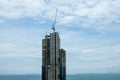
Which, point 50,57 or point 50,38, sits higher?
point 50,38

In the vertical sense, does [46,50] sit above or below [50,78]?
above

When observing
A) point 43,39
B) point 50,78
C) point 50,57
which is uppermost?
point 43,39

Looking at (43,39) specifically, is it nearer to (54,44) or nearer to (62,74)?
(54,44)

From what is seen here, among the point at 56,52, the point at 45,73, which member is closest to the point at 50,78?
the point at 45,73

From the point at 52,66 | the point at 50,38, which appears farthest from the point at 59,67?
the point at 50,38

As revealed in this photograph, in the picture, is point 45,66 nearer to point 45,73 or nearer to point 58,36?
point 45,73
